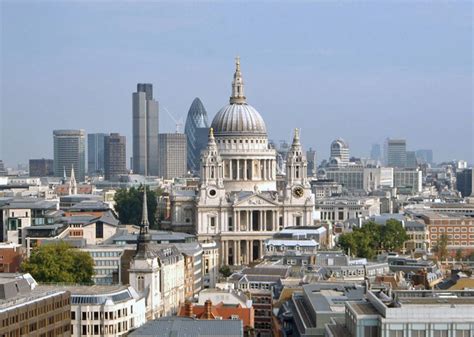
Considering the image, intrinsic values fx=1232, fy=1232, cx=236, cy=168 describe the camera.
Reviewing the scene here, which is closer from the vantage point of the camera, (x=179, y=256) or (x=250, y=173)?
(x=179, y=256)

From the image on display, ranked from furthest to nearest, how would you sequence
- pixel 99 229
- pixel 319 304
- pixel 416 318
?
pixel 99 229
pixel 319 304
pixel 416 318

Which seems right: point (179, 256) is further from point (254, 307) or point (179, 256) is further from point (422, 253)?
point (422, 253)

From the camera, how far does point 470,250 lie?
5271 inches

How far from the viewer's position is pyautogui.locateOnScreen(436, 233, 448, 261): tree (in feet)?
407

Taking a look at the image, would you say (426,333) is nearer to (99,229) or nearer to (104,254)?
(104,254)

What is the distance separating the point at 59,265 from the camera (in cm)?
8919

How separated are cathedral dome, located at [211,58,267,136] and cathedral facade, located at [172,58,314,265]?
11cm

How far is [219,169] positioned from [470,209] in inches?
2574

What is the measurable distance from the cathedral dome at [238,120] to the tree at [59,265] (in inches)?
1784

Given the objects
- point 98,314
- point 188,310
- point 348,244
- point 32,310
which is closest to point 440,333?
point 32,310

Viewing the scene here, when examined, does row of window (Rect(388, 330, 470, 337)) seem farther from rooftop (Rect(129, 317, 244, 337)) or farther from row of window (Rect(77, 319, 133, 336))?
row of window (Rect(77, 319, 133, 336))

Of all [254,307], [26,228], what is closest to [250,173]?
[26,228]

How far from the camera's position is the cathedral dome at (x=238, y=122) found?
5330 inches

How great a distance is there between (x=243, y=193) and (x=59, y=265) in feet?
139
